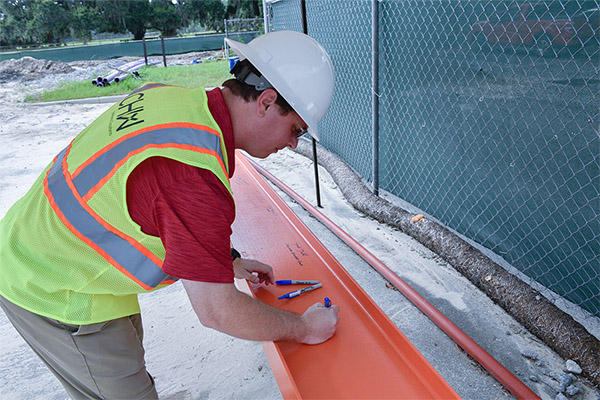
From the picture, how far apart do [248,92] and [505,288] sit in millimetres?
2272

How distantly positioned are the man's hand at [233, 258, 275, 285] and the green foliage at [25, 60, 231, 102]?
9041 millimetres

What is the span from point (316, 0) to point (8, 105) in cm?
977

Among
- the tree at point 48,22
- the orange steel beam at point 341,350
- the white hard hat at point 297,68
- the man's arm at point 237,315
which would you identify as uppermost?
the tree at point 48,22

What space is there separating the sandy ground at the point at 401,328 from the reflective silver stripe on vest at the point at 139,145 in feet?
4.99

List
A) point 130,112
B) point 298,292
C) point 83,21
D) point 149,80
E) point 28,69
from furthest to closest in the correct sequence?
point 83,21
point 28,69
point 149,80
point 298,292
point 130,112

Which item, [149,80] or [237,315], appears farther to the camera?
[149,80]

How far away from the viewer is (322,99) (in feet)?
4.99

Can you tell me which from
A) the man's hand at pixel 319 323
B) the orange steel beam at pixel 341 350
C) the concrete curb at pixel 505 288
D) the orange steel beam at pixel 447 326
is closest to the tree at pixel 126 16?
the concrete curb at pixel 505 288

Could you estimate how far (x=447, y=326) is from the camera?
2.45 m

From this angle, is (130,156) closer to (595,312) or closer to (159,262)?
(159,262)

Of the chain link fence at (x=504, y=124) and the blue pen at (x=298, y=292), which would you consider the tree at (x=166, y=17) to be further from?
the blue pen at (x=298, y=292)

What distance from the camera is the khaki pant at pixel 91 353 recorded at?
1392 millimetres

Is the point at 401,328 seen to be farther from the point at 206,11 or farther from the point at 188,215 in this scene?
the point at 206,11

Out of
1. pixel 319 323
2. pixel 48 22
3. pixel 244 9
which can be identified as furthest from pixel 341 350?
pixel 48 22
